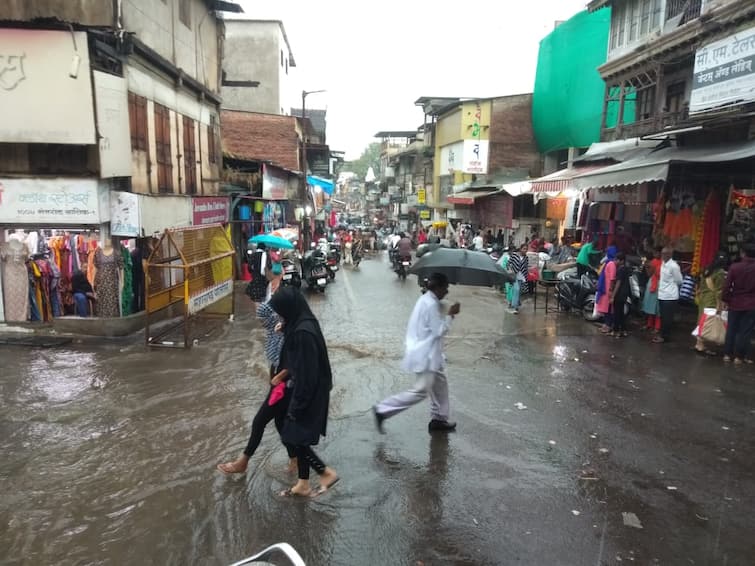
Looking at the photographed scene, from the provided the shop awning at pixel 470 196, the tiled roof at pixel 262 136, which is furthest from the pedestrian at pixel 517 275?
the tiled roof at pixel 262 136

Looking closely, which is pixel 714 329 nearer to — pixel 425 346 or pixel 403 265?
pixel 425 346

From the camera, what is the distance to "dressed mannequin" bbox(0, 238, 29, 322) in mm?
9727

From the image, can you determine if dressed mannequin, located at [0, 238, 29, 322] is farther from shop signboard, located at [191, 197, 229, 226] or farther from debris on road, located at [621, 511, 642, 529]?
debris on road, located at [621, 511, 642, 529]

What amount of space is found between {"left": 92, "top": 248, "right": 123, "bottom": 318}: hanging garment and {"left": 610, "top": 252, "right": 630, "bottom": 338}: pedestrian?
30.4 feet

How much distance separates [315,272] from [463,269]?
427 inches

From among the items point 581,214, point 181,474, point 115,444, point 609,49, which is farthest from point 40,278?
point 609,49

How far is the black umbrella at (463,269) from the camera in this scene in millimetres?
6438

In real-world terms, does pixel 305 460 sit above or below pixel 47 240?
below

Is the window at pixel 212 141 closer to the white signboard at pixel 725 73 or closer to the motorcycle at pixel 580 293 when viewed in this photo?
the motorcycle at pixel 580 293

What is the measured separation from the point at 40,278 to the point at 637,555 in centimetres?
1025

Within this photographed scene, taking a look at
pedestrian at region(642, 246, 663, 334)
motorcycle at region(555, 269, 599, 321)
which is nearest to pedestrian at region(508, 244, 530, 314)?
motorcycle at region(555, 269, 599, 321)

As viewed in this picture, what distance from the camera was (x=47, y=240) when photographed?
10.5 metres

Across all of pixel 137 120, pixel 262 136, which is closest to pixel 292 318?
pixel 137 120

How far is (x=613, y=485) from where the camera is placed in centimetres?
470
